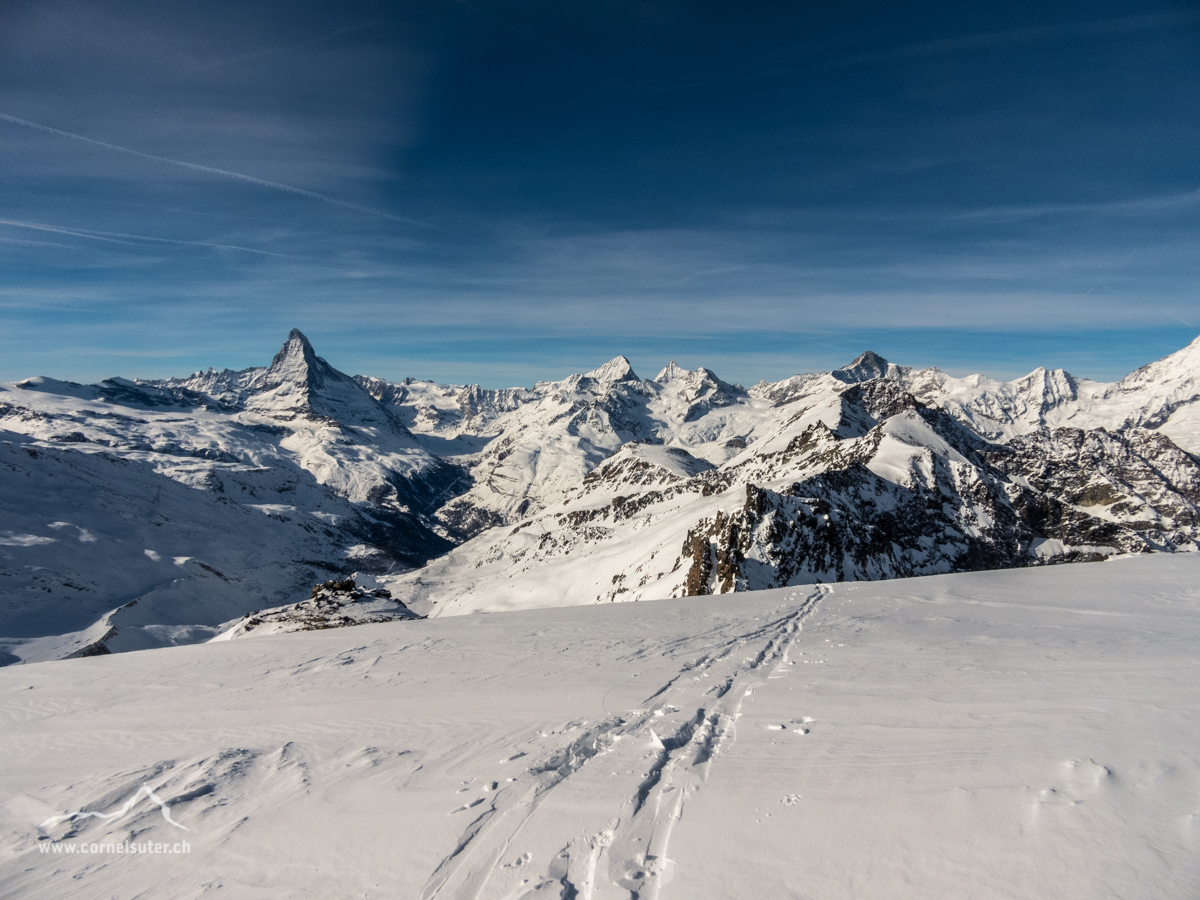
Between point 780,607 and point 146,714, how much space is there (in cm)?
1775

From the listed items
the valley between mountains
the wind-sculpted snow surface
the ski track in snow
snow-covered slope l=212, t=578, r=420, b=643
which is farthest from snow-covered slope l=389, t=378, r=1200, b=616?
the ski track in snow

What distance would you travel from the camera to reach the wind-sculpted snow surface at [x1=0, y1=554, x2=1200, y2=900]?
519cm

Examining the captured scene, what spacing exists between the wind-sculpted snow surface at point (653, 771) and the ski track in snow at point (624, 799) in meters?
0.03

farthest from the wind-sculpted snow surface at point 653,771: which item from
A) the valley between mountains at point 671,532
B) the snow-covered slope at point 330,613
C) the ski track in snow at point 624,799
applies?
the valley between mountains at point 671,532

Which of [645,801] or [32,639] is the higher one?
[645,801]

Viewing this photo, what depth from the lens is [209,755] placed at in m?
8.92

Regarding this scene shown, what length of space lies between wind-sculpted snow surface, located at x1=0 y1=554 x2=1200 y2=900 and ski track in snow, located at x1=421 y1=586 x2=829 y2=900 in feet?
0.11

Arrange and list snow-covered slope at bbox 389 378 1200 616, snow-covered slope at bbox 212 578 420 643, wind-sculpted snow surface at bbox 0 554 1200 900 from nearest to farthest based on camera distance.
Result: 1. wind-sculpted snow surface at bbox 0 554 1200 900
2. snow-covered slope at bbox 212 578 420 643
3. snow-covered slope at bbox 389 378 1200 616

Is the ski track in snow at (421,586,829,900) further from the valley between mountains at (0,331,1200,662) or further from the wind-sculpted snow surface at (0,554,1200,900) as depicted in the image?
the valley between mountains at (0,331,1200,662)

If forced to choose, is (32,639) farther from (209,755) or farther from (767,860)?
(767,860)

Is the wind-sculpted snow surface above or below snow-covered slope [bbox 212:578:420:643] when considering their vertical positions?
above

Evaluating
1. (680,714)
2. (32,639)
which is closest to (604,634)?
(680,714)

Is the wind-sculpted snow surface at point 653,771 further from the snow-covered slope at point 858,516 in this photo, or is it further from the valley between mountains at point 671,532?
the snow-covered slope at point 858,516

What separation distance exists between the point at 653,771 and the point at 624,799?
0.75 metres
